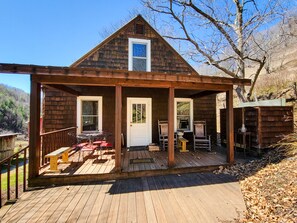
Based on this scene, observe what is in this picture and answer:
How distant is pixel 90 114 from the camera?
6.73m

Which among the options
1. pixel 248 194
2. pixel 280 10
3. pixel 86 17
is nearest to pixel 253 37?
pixel 280 10

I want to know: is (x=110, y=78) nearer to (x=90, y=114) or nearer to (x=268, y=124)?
(x=90, y=114)

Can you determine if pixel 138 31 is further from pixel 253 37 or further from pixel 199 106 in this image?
pixel 253 37

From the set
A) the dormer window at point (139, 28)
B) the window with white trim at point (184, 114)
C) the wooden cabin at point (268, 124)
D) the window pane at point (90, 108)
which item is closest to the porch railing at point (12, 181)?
the window pane at point (90, 108)

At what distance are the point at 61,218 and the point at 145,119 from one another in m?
4.87

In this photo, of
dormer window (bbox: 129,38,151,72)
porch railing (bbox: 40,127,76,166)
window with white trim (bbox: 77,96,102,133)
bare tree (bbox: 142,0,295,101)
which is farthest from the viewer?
bare tree (bbox: 142,0,295,101)

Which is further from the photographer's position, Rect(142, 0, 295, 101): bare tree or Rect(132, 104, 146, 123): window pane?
Rect(142, 0, 295, 101): bare tree

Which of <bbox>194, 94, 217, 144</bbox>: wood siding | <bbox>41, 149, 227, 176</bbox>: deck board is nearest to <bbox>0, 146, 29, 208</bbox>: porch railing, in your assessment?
<bbox>41, 149, 227, 176</bbox>: deck board

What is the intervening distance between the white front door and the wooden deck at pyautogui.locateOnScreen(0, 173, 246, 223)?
3.13 meters

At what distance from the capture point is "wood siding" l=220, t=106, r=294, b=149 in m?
5.44

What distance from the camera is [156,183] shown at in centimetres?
374

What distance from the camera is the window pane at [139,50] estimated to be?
7.29m

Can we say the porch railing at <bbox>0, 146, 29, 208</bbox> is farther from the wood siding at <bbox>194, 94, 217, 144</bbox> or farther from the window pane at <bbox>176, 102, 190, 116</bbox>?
the wood siding at <bbox>194, 94, 217, 144</bbox>

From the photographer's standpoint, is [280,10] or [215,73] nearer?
[280,10]
